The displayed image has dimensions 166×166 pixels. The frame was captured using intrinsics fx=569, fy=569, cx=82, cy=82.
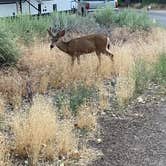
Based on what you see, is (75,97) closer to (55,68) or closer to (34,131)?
(34,131)

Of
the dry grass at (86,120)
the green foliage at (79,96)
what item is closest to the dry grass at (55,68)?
the green foliage at (79,96)

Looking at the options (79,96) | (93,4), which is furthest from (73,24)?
(93,4)

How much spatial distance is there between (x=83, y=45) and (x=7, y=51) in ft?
5.82

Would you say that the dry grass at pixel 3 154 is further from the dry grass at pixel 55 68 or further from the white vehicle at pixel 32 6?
the white vehicle at pixel 32 6

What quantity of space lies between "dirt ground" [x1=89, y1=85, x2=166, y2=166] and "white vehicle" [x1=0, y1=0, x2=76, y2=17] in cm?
1093

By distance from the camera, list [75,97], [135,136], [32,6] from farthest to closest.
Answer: [32,6] < [75,97] < [135,136]

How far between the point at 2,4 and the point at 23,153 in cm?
1368

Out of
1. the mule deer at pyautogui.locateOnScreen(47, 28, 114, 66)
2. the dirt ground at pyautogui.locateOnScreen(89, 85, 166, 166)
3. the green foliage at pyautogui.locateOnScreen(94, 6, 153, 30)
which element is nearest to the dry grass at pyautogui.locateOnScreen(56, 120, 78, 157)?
the dirt ground at pyautogui.locateOnScreen(89, 85, 166, 166)

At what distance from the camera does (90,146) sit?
8016 mm

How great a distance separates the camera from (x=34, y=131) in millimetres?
7699

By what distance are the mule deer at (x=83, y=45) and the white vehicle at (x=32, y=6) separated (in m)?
7.31

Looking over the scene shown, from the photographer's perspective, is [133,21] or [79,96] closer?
[79,96]

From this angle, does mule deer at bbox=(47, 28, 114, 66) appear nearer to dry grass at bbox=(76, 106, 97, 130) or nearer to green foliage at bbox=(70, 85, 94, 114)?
green foliage at bbox=(70, 85, 94, 114)

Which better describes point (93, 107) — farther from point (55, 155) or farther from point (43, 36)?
point (43, 36)
